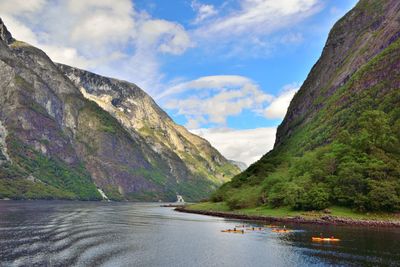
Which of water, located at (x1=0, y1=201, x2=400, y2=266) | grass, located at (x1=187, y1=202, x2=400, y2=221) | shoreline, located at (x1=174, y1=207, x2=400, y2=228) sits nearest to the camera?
water, located at (x1=0, y1=201, x2=400, y2=266)

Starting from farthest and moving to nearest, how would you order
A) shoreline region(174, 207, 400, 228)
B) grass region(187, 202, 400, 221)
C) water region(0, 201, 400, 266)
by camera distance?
grass region(187, 202, 400, 221), shoreline region(174, 207, 400, 228), water region(0, 201, 400, 266)

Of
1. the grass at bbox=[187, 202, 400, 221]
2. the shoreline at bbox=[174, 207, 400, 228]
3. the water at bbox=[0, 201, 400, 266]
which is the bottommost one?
the water at bbox=[0, 201, 400, 266]

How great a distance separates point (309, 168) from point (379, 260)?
12087cm

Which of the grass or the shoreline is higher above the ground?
the grass

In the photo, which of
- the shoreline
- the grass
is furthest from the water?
the grass

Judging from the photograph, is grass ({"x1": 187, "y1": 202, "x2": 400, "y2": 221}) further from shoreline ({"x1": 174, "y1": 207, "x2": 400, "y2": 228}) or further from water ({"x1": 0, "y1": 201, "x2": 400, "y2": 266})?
water ({"x1": 0, "y1": 201, "x2": 400, "y2": 266})

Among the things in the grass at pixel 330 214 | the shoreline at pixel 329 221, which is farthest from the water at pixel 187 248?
the grass at pixel 330 214

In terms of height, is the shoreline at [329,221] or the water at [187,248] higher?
the shoreline at [329,221]

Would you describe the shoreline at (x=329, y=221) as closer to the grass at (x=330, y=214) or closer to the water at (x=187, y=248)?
the grass at (x=330, y=214)

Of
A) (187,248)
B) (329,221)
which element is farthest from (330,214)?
(187,248)

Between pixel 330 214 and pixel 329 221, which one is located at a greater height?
pixel 330 214

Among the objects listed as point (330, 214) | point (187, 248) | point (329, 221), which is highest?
point (330, 214)

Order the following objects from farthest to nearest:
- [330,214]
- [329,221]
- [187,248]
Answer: [330,214], [329,221], [187,248]

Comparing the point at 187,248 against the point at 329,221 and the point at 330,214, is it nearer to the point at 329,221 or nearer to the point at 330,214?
the point at 329,221
